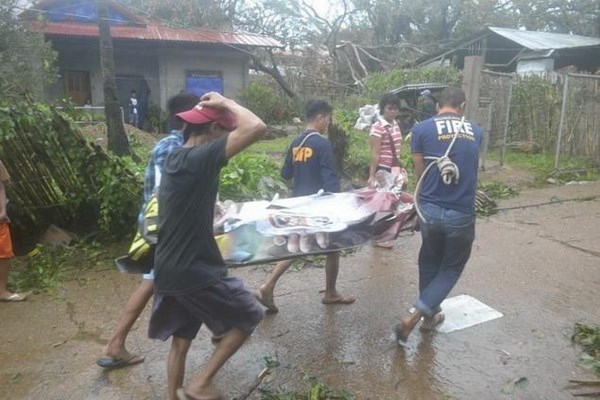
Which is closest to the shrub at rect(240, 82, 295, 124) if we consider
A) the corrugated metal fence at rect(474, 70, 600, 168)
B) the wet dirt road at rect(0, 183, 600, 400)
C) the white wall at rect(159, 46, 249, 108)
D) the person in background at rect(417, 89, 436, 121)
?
the white wall at rect(159, 46, 249, 108)

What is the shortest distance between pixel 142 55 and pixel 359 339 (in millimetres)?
16461

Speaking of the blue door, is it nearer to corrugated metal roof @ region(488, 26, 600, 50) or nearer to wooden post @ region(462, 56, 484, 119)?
corrugated metal roof @ region(488, 26, 600, 50)

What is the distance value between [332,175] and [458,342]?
1518 mm

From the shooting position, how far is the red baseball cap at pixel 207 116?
250 centimetres

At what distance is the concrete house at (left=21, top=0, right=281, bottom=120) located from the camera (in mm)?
16422

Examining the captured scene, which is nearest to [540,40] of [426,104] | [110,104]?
[426,104]

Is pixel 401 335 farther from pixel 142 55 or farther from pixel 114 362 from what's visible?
pixel 142 55

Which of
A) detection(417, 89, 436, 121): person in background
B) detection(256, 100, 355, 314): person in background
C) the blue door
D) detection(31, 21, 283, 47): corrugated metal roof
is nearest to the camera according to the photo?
detection(256, 100, 355, 314): person in background

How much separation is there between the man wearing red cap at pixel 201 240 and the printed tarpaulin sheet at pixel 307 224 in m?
0.40

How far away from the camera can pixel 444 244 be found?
354 centimetres

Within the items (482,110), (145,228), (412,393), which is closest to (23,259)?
(145,228)

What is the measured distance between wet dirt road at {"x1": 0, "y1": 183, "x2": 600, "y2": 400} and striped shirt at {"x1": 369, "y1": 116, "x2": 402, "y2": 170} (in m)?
1.00

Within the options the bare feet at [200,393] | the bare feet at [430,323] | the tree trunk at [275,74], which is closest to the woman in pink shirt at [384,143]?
the bare feet at [430,323]

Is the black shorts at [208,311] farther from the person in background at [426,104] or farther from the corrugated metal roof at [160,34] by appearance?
the corrugated metal roof at [160,34]
